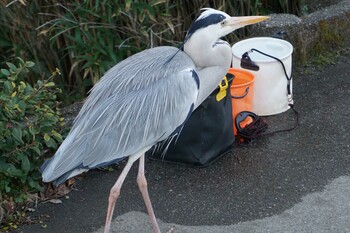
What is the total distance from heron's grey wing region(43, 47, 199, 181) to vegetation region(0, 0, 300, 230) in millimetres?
487

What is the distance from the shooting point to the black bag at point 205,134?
470 cm

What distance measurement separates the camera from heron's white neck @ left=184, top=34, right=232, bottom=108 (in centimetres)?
409

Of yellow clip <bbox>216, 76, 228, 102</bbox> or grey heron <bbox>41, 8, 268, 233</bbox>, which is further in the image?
yellow clip <bbox>216, 76, 228, 102</bbox>

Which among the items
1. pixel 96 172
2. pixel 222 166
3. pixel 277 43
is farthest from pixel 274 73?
pixel 96 172

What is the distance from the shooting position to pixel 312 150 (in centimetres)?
495

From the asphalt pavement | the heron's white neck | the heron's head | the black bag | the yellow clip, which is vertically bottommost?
the asphalt pavement

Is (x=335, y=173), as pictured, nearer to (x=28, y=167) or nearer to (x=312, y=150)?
(x=312, y=150)

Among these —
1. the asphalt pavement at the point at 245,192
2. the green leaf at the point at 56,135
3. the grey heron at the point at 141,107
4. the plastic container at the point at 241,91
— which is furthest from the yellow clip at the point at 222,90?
the green leaf at the point at 56,135

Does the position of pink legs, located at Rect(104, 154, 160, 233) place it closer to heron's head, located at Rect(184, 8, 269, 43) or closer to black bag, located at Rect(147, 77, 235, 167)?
black bag, located at Rect(147, 77, 235, 167)

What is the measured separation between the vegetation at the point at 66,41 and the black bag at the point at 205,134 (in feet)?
2.48

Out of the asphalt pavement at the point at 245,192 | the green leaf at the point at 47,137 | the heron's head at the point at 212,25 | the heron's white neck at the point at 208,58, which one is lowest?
the asphalt pavement at the point at 245,192

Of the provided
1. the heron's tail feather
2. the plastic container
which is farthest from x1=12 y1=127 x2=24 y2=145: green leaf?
the plastic container

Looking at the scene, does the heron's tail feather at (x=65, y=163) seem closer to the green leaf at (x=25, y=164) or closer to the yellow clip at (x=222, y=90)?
the green leaf at (x=25, y=164)

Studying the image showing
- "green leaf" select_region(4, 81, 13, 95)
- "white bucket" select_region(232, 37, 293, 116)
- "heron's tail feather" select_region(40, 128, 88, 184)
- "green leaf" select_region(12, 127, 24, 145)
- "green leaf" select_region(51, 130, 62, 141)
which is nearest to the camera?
"heron's tail feather" select_region(40, 128, 88, 184)
